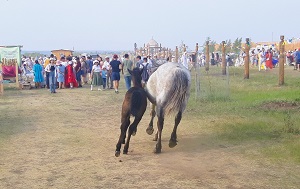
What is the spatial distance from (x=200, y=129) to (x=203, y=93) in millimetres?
5171

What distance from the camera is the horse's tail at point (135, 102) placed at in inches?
301

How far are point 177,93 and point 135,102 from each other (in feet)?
3.01

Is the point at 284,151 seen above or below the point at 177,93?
below

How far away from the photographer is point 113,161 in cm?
717

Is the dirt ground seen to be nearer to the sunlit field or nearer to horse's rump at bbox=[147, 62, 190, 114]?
the sunlit field

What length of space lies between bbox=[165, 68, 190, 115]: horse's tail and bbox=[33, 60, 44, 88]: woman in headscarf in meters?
14.4

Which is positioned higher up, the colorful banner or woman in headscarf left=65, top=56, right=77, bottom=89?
the colorful banner

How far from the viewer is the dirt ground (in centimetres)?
599

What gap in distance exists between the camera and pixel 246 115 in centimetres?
1149

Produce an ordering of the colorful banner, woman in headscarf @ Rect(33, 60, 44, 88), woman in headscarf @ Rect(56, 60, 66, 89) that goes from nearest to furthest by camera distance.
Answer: woman in headscarf @ Rect(56, 60, 66, 89)
woman in headscarf @ Rect(33, 60, 44, 88)
the colorful banner

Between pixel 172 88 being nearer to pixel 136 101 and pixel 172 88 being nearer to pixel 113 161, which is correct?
pixel 136 101

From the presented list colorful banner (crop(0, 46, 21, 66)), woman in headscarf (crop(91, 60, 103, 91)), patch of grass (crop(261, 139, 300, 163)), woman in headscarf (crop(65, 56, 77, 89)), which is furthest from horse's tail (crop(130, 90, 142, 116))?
colorful banner (crop(0, 46, 21, 66))

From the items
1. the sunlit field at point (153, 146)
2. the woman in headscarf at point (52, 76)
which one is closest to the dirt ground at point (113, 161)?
the sunlit field at point (153, 146)

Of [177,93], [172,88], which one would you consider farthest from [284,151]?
[172,88]
